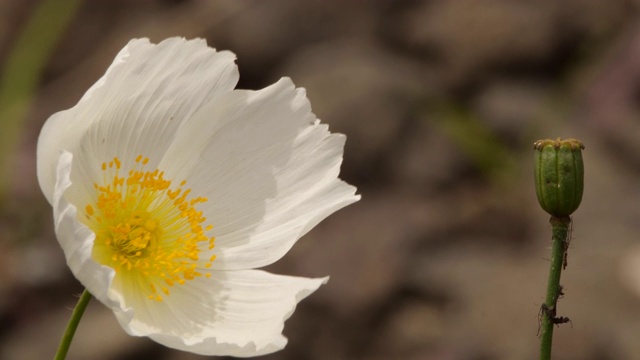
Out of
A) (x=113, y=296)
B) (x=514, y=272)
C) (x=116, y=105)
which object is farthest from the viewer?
(x=514, y=272)

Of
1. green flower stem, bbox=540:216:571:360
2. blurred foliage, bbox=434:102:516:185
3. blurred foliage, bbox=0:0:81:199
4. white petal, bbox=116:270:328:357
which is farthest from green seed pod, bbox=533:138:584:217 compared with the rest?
blurred foliage, bbox=0:0:81:199

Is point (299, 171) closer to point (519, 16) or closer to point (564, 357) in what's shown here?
point (564, 357)

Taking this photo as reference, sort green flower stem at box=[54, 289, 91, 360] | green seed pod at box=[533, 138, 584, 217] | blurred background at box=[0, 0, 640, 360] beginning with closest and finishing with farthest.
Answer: green flower stem at box=[54, 289, 91, 360]
green seed pod at box=[533, 138, 584, 217]
blurred background at box=[0, 0, 640, 360]

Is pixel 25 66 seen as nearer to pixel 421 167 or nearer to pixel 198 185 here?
pixel 421 167

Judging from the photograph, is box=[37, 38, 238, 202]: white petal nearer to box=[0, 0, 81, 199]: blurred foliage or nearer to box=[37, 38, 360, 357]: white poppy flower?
box=[37, 38, 360, 357]: white poppy flower

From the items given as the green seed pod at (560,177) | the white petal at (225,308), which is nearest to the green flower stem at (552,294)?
the green seed pod at (560,177)

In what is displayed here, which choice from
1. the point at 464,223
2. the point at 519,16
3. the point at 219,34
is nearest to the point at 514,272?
the point at 464,223

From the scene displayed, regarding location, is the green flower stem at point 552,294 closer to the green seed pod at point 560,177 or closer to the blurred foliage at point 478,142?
the green seed pod at point 560,177
